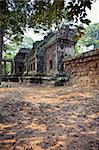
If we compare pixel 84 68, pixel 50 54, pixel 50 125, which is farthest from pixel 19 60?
A: pixel 50 125

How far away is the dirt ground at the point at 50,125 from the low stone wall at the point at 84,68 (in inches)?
86.7

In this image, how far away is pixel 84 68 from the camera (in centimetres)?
922

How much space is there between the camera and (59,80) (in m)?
10.7

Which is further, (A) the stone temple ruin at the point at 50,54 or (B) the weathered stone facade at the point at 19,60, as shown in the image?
(B) the weathered stone facade at the point at 19,60

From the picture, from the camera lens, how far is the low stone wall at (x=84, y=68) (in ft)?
27.5

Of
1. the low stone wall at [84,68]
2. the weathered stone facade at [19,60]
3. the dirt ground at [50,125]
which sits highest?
the weathered stone facade at [19,60]

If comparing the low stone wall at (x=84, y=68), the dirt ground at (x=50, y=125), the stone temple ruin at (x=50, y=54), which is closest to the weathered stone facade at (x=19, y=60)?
the stone temple ruin at (x=50, y=54)

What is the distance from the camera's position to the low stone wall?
330 inches

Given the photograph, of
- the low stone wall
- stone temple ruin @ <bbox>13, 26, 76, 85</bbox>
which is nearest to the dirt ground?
stone temple ruin @ <bbox>13, 26, 76, 85</bbox>

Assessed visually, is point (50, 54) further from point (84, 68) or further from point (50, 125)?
point (50, 125)

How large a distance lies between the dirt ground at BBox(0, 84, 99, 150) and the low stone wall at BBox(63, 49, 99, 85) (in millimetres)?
2202

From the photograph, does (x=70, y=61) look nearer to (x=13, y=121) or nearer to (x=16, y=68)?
(x=13, y=121)

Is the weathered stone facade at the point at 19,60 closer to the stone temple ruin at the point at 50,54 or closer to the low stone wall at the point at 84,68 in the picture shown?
the stone temple ruin at the point at 50,54

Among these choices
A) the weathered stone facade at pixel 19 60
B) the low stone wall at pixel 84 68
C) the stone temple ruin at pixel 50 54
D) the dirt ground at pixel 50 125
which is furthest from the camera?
the weathered stone facade at pixel 19 60
